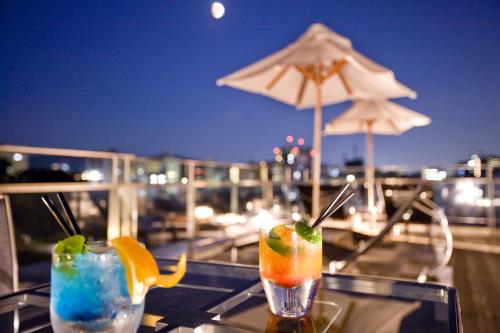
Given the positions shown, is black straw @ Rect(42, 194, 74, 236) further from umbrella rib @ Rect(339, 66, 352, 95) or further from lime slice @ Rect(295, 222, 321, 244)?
umbrella rib @ Rect(339, 66, 352, 95)

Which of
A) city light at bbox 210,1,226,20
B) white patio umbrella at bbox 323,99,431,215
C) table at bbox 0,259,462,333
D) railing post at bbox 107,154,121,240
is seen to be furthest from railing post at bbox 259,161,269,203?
table at bbox 0,259,462,333

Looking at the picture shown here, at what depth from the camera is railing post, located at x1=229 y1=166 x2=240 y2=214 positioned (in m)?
7.00

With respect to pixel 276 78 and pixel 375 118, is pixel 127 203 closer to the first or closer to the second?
pixel 276 78

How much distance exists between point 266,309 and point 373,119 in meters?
6.69

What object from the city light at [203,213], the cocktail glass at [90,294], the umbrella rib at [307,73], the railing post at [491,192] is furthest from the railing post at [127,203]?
the railing post at [491,192]

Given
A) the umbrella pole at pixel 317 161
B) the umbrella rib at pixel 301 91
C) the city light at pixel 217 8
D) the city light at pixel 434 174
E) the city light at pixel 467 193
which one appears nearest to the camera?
the city light at pixel 217 8

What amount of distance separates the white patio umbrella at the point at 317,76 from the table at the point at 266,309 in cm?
293

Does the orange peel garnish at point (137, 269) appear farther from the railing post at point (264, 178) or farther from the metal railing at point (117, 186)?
the railing post at point (264, 178)

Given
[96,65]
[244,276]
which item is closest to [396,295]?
[244,276]

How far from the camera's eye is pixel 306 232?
0.80m

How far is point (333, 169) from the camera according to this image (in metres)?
9.05

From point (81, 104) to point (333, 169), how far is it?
946 inches

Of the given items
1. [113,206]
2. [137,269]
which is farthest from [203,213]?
[137,269]

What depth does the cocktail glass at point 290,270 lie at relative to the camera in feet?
2.58
